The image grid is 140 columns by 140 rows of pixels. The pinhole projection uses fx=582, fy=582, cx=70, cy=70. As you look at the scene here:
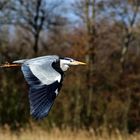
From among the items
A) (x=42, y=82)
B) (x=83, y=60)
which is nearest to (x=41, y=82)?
(x=42, y=82)

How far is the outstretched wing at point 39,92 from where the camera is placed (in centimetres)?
470

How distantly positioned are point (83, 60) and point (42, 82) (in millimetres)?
14632

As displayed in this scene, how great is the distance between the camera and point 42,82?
497 cm

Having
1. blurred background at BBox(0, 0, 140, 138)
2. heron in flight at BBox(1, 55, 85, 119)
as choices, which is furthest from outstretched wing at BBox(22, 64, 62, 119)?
blurred background at BBox(0, 0, 140, 138)

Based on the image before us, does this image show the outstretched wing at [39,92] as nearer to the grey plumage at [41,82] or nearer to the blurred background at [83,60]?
the grey plumage at [41,82]

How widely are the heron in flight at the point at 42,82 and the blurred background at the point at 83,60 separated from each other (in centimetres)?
1100

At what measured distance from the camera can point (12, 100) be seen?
56.3ft

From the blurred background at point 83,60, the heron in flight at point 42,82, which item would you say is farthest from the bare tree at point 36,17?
the heron in flight at point 42,82

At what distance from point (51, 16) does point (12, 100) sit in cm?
483

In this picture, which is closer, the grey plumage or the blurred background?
the grey plumage

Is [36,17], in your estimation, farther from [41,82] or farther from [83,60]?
[41,82]

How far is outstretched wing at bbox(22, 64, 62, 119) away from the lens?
4703 millimetres

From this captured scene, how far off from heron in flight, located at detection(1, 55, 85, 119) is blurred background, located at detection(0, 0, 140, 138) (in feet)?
36.1

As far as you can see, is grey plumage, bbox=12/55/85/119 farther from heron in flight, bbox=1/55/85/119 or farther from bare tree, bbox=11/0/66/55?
bare tree, bbox=11/0/66/55
